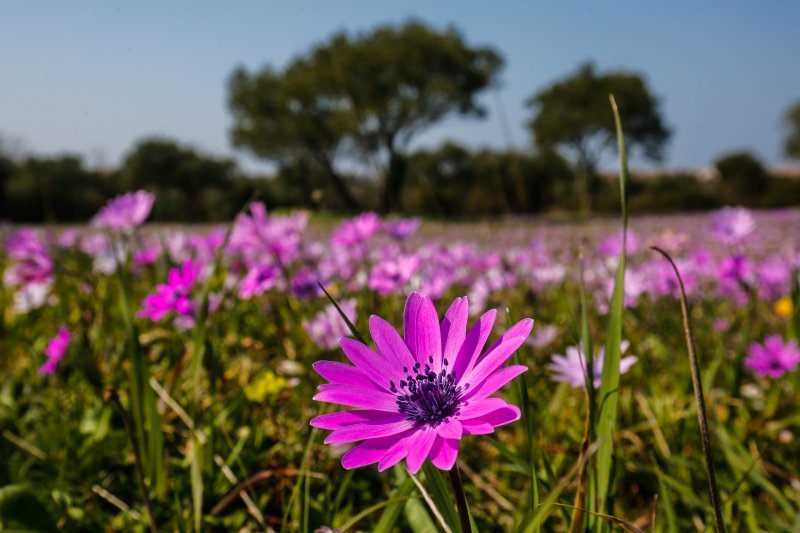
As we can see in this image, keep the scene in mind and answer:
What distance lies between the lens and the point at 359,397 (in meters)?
0.67

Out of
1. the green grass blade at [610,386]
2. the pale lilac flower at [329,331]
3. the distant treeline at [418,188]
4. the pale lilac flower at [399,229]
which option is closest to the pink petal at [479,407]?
the green grass blade at [610,386]

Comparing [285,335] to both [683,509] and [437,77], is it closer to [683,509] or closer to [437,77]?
[683,509]

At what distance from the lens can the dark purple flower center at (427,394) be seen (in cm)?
67

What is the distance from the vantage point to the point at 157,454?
4.09 ft

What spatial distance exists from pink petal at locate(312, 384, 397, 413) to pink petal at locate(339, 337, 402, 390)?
0.02 metres

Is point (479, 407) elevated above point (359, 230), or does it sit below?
below

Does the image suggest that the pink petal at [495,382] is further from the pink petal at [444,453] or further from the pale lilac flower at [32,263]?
the pale lilac flower at [32,263]

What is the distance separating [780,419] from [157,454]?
5.51 ft

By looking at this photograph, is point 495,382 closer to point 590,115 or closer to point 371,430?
point 371,430

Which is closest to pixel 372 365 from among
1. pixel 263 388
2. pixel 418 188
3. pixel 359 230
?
pixel 263 388

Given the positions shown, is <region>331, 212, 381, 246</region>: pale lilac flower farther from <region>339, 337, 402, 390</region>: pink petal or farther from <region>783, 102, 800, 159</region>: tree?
<region>783, 102, 800, 159</region>: tree

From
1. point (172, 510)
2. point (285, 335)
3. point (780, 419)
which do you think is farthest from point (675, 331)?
point (172, 510)

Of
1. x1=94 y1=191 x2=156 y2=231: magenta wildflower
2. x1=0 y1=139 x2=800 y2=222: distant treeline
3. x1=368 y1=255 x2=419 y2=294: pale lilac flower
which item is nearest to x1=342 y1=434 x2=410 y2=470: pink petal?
x1=368 y1=255 x2=419 y2=294: pale lilac flower

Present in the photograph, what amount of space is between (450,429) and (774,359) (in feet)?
4.67
